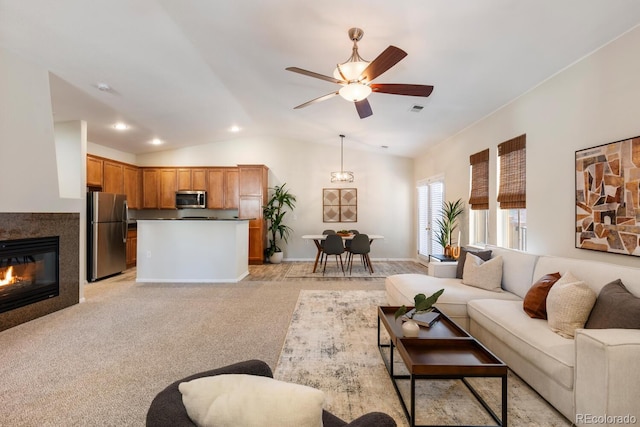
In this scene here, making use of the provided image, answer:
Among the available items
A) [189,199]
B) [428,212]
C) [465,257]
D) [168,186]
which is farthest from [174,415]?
[168,186]

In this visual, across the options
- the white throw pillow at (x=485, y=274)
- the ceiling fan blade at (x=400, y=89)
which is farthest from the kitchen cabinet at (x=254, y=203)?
the white throw pillow at (x=485, y=274)

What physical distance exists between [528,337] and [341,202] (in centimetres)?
583

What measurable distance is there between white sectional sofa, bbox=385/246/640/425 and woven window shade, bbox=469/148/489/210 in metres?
1.27

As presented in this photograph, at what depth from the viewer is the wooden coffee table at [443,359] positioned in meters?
1.60

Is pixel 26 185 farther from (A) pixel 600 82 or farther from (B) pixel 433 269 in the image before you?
(A) pixel 600 82

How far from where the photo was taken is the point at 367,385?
2.12m

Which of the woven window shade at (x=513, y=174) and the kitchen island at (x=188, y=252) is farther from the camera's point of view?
the kitchen island at (x=188, y=252)

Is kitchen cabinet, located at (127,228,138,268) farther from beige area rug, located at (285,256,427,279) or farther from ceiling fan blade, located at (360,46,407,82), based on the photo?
ceiling fan blade, located at (360,46,407,82)

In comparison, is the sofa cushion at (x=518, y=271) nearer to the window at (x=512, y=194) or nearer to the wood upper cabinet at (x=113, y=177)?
the window at (x=512, y=194)

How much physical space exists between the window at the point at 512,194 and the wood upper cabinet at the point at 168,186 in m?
6.79

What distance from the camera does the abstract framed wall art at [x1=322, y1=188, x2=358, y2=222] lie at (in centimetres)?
765

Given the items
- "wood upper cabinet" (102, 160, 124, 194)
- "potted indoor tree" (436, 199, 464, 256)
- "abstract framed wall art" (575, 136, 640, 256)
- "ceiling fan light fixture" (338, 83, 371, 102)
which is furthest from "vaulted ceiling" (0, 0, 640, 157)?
"potted indoor tree" (436, 199, 464, 256)

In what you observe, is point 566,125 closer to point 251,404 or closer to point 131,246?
point 251,404

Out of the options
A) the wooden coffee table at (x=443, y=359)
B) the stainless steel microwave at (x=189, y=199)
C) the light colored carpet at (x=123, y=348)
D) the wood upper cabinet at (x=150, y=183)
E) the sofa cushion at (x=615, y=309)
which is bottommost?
the light colored carpet at (x=123, y=348)
